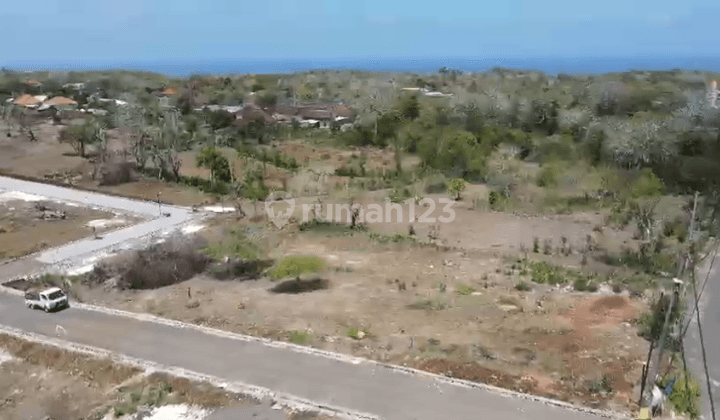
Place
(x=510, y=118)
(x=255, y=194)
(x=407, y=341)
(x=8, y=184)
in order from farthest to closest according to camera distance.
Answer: (x=510, y=118)
(x=8, y=184)
(x=255, y=194)
(x=407, y=341)

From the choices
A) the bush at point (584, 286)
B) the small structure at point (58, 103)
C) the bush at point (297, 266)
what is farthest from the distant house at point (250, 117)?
the bush at point (584, 286)

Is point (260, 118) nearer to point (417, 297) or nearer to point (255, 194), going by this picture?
point (255, 194)

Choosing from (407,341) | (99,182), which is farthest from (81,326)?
(99,182)

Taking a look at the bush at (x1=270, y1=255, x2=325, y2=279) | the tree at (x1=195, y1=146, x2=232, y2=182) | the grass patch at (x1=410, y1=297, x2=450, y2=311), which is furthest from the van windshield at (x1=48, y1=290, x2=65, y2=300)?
the tree at (x1=195, y1=146, x2=232, y2=182)

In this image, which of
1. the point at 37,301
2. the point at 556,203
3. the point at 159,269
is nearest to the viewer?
the point at 37,301

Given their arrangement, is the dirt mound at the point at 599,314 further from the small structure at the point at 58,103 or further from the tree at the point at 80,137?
the small structure at the point at 58,103

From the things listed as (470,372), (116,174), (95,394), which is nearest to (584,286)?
(470,372)
